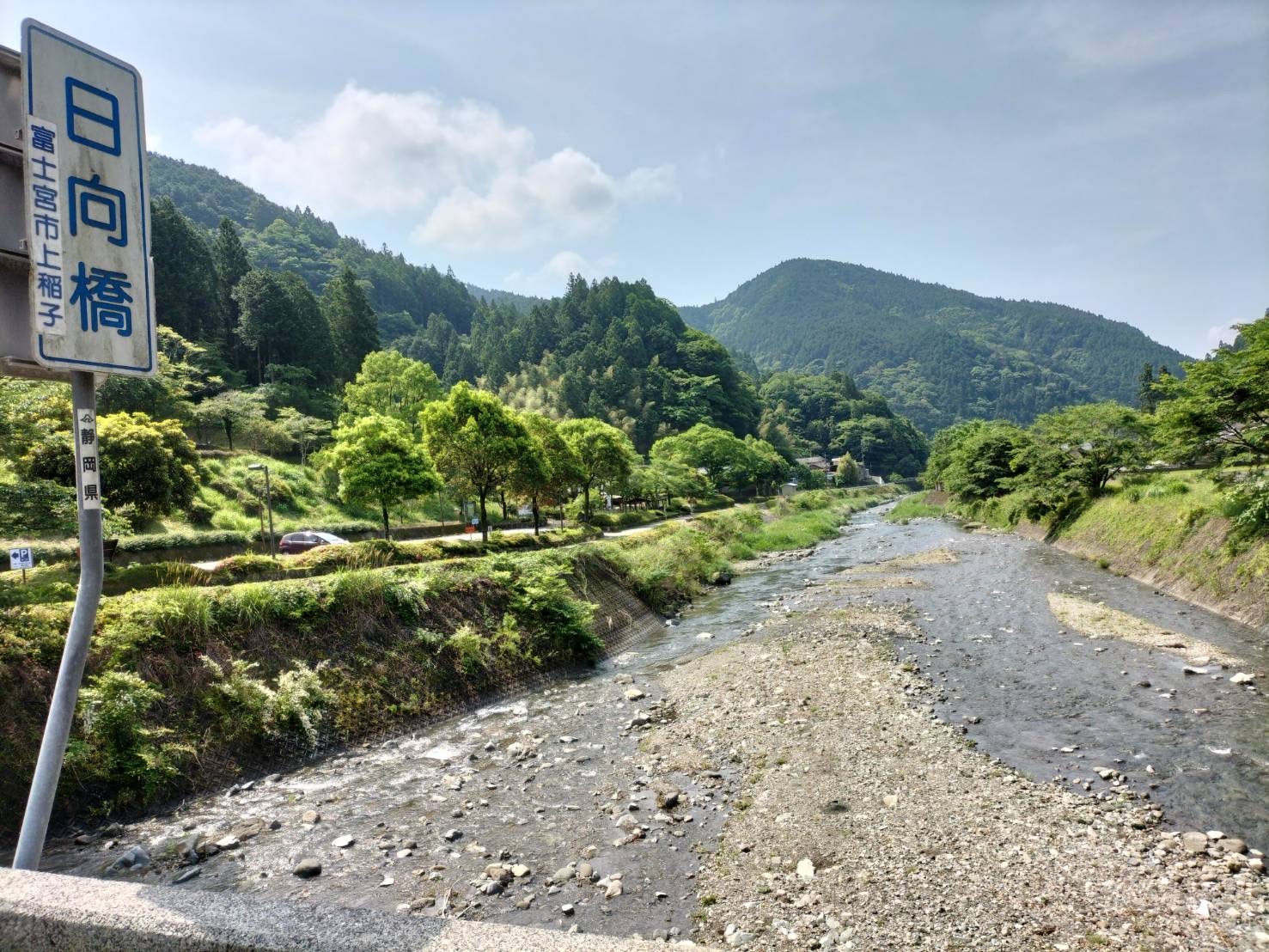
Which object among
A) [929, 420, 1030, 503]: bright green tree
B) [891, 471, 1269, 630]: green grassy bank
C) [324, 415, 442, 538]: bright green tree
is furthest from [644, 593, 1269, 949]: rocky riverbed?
[929, 420, 1030, 503]: bright green tree

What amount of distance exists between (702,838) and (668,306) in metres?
156

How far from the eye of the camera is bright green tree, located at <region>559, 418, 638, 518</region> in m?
52.5

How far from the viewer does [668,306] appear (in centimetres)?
15800

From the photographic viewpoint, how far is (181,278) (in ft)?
209

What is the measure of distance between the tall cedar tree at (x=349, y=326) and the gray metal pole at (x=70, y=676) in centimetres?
7695

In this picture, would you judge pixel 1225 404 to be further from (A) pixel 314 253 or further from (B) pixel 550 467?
(A) pixel 314 253

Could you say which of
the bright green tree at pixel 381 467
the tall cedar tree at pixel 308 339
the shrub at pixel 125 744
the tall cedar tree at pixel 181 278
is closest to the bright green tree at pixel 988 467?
the bright green tree at pixel 381 467

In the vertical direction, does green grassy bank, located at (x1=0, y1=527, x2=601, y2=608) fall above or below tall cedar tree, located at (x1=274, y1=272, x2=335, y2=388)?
below

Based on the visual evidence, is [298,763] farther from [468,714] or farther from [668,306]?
[668,306]

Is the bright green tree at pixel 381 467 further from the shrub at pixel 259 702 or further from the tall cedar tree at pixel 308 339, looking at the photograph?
the tall cedar tree at pixel 308 339

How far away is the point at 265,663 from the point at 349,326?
72.4 meters

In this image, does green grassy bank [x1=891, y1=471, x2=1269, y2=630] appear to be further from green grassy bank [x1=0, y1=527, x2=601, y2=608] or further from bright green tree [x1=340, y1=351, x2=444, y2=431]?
bright green tree [x1=340, y1=351, x2=444, y2=431]

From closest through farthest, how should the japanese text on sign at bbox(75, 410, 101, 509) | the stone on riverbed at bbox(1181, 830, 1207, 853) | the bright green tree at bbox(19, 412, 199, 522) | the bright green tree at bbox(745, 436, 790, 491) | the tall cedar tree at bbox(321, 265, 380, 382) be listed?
the japanese text on sign at bbox(75, 410, 101, 509) → the stone on riverbed at bbox(1181, 830, 1207, 853) → the bright green tree at bbox(19, 412, 199, 522) → the tall cedar tree at bbox(321, 265, 380, 382) → the bright green tree at bbox(745, 436, 790, 491)

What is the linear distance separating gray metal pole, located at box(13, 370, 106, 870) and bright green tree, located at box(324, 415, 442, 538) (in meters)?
28.0
